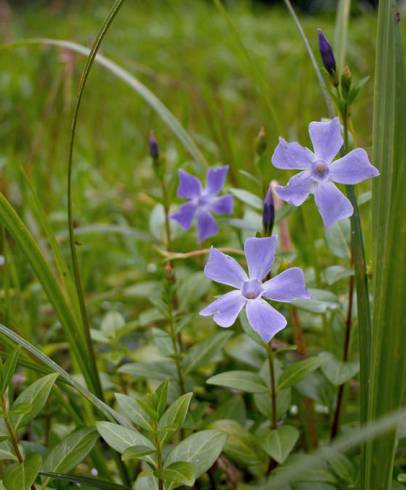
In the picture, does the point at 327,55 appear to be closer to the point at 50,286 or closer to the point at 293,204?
the point at 293,204

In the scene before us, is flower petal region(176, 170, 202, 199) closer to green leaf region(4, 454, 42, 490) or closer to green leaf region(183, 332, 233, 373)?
green leaf region(183, 332, 233, 373)

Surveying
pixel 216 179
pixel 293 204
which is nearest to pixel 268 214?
pixel 293 204

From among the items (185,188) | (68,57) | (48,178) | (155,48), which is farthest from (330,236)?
(155,48)

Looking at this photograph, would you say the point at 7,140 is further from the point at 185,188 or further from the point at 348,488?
the point at 348,488

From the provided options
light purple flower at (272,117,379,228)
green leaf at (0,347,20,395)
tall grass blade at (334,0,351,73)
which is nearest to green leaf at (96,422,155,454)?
green leaf at (0,347,20,395)

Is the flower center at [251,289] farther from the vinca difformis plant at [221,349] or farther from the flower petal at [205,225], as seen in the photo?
the flower petal at [205,225]

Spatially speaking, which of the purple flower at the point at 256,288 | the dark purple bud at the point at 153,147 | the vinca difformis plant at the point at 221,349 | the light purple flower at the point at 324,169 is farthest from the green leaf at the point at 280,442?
the dark purple bud at the point at 153,147
